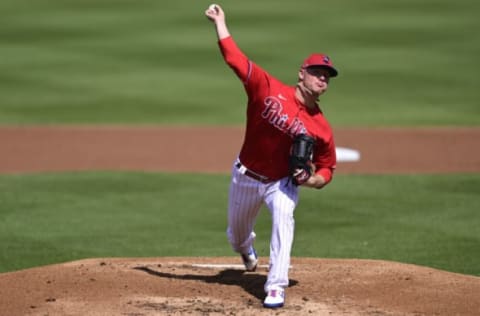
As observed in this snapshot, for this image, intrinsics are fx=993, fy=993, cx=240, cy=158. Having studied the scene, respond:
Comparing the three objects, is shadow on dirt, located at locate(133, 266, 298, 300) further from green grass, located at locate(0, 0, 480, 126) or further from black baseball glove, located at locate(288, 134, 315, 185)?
green grass, located at locate(0, 0, 480, 126)

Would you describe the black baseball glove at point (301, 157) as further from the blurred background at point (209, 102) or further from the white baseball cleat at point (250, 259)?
the blurred background at point (209, 102)

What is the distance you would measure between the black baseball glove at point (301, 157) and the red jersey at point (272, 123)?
0.53 ft

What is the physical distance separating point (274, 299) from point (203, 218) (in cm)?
461

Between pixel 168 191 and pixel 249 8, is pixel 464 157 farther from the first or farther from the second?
pixel 249 8

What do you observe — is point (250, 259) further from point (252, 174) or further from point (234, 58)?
point (234, 58)

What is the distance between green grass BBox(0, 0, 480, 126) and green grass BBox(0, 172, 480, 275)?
5785 mm

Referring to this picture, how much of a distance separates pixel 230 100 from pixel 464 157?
702 cm

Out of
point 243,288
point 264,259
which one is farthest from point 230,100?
point 243,288

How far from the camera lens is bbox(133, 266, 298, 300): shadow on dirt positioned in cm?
827

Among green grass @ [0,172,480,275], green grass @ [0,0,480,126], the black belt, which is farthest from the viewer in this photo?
green grass @ [0,0,480,126]

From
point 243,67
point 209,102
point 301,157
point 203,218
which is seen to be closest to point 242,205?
point 301,157

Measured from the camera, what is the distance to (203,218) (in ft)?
39.2

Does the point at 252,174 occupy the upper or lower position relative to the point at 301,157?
lower

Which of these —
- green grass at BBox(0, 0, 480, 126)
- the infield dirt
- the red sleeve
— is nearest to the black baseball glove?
the red sleeve
